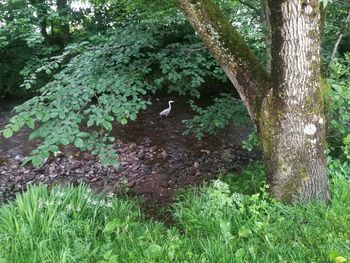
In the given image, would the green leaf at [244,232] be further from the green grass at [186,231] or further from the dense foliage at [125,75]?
the dense foliage at [125,75]

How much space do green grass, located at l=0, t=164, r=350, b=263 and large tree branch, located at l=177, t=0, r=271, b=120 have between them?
815mm

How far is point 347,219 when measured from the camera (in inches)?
101

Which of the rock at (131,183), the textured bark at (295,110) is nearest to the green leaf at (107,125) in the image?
the textured bark at (295,110)

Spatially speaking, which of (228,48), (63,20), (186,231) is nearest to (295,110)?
(228,48)

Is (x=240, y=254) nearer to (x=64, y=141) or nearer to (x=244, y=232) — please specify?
(x=244, y=232)

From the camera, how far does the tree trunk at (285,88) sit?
8.25ft

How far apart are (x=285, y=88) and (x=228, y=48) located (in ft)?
1.68

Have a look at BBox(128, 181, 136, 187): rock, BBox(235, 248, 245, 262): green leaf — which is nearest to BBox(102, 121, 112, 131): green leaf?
BBox(235, 248, 245, 262): green leaf

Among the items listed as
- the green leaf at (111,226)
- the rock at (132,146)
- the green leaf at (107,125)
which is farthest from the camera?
the rock at (132,146)

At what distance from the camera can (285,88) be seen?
2.62 m

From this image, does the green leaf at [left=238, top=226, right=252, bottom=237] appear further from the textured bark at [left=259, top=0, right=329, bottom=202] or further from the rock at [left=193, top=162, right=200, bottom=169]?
the rock at [left=193, top=162, right=200, bottom=169]

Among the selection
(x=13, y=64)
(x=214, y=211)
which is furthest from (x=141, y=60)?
(x=13, y=64)

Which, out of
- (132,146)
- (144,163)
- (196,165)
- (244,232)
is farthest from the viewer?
(132,146)

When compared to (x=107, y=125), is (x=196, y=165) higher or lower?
lower
